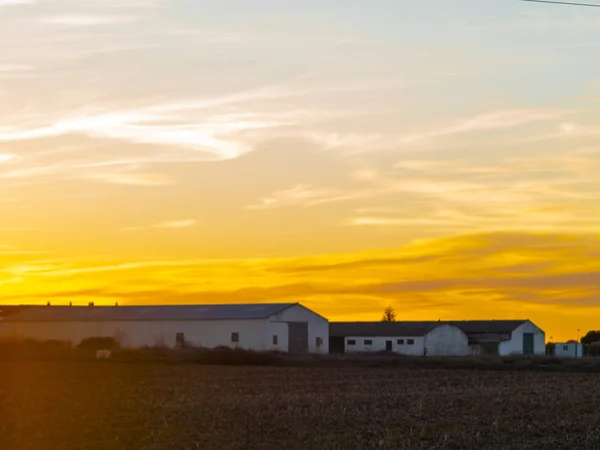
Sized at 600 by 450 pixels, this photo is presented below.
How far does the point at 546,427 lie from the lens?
27406 mm

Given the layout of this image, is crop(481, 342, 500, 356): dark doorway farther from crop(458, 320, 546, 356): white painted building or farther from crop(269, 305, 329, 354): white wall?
crop(269, 305, 329, 354): white wall

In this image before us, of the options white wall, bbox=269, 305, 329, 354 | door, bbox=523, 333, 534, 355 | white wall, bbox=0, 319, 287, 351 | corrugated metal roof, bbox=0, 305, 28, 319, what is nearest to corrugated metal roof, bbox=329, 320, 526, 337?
door, bbox=523, 333, 534, 355

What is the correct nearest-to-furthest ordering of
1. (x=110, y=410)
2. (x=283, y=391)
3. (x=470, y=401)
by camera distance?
(x=110, y=410)
(x=470, y=401)
(x=283, y=391)

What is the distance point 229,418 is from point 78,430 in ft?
14.3

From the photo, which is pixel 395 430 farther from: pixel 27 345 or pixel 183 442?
pixel 27 345

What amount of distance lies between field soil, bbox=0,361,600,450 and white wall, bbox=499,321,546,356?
63.3 metres

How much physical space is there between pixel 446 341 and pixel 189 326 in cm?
2838

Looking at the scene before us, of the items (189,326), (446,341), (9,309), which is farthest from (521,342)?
(9,309)

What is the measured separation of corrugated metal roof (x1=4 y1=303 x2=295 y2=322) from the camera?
94.2 meters

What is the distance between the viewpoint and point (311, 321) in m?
98.8

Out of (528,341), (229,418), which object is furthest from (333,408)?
(528,341)

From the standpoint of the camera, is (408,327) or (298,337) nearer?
(298,337)

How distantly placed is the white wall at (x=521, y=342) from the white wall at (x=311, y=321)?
19.6 meters

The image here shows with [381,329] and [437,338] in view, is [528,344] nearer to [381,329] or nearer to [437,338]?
[437,338]
